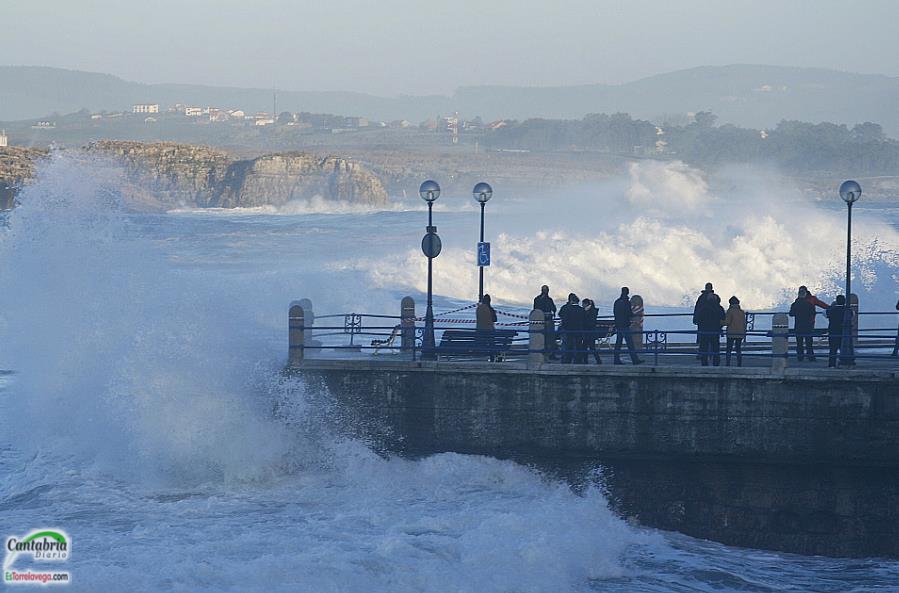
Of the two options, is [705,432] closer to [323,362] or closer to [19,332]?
[323,362]

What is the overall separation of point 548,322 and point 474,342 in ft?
3.68

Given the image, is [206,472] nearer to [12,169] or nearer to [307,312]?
[307,312]

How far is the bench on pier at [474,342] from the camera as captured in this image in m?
16.5

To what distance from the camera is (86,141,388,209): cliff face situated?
131375 millimetres

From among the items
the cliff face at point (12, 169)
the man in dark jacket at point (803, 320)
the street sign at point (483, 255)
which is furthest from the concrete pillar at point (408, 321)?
the cliff face at point (12, 169)

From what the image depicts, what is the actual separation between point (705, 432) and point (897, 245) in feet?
116

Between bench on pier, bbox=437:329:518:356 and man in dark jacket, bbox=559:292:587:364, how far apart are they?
76 cm

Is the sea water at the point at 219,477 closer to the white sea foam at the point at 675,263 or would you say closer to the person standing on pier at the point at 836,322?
the person standing on pier at the point at 836,322

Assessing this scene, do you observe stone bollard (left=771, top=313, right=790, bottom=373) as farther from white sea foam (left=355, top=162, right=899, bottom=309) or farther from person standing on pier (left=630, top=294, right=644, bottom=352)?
white sea foam (left=355, top=162, right=899, bottom=309)

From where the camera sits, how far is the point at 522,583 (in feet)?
40.4

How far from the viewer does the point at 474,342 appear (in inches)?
669

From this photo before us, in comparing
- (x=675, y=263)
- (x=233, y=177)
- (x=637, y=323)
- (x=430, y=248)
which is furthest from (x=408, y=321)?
(x=233, y=177)

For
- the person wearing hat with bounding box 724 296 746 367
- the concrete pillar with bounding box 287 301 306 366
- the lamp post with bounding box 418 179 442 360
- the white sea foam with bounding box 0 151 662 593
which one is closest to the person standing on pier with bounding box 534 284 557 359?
the lamp post with bounding box 418 179 442 360

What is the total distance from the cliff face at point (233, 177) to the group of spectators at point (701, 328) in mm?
113280
